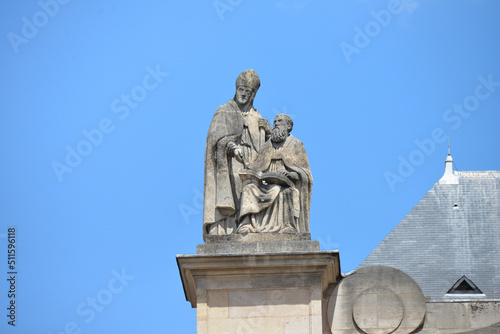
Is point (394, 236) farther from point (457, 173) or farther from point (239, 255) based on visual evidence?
point (239, 255)

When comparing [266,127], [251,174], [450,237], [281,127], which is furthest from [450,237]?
[251,174]

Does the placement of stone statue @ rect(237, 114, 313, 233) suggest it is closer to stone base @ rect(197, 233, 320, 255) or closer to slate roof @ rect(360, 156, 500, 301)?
stone base @ rect(197, 233, 320, 255)

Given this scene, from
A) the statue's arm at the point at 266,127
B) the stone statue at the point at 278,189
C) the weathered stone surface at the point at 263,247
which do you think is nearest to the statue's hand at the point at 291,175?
the stone statue at the point at 278,189

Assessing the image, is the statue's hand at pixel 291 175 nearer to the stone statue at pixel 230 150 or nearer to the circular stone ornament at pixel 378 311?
the stone statue at pixel 230 150

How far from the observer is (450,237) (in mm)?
48281

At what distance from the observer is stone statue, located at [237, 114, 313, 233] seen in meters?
22.3

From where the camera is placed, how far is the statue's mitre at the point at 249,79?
23.5 metres

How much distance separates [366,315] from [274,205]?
236 centimetres

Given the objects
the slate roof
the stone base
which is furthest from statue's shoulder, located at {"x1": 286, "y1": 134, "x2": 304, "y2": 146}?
the slate roof

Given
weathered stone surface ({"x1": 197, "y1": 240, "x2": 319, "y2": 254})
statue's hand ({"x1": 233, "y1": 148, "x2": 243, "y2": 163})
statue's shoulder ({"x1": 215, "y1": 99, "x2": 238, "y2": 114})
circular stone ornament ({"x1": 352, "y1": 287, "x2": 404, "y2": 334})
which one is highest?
statue's shoulder ({"x1": 215, "y1": 99, "x2": 238, "y2": 114})

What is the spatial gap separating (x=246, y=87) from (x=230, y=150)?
1.23m

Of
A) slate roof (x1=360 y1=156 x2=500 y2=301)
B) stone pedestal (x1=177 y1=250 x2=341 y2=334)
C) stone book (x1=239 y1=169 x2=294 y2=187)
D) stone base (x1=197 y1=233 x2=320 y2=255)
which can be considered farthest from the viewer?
slate roof (x1=360 y1=156 x2=500 y2=301)

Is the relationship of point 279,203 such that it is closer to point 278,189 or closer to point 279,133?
point 278,189

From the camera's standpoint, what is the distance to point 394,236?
47938 millimetres
